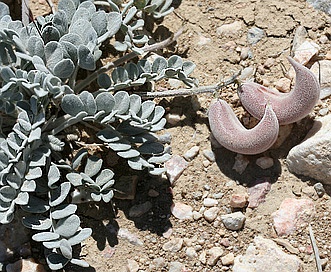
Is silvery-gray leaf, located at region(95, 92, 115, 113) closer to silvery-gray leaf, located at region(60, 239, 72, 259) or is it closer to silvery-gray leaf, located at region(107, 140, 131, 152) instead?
silvery-gray leaf, located at region(107, 140, 131, 152)

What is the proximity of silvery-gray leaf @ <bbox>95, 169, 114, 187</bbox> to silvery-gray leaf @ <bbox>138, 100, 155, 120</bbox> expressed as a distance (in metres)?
0.30

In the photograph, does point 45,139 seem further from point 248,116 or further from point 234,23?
point 234,23

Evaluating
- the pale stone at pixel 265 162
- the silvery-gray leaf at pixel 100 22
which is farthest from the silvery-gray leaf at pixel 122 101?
the pale stone at pixel 265 162

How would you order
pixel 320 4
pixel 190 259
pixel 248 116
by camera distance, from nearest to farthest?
pixel 190 259, pixel 248 116, pixel 320 4

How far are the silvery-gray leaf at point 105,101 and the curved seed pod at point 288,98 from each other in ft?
2.36

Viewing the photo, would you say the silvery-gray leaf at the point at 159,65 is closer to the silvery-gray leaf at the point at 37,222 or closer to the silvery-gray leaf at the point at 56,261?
the silvery-gray leaf at the point at 37,222

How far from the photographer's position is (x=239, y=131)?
10.1 ft

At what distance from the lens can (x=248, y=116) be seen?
3275mm

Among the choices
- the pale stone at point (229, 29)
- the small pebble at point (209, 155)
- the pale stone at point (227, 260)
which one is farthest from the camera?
the pale stone at point (229, 29)

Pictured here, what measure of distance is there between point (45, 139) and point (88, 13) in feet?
2.05

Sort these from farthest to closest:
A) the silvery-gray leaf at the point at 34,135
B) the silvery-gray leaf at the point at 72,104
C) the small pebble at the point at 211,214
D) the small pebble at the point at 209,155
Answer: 1. the small pebble at the point at 209,155
2. the small pebble at the point at 211,214
3. the silvery-gray leaf at the point at 72,104
4. the silvery-gray leaf at the point at 34,135

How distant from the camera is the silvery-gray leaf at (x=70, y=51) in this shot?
9.23ft

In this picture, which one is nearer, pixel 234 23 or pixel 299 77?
pixel 299 77

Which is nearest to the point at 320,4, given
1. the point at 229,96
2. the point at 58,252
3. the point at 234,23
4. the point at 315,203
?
the point at 234,23
